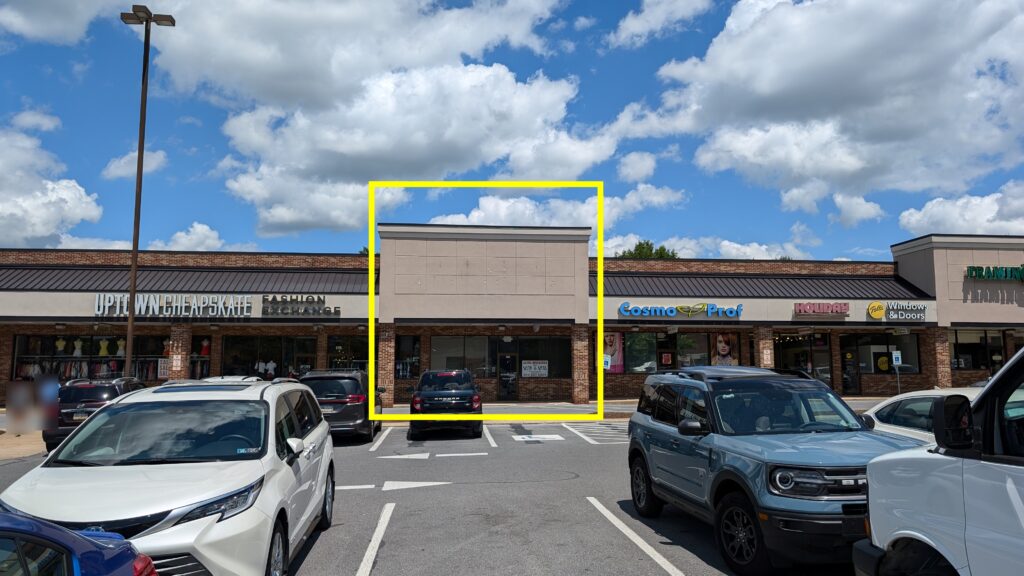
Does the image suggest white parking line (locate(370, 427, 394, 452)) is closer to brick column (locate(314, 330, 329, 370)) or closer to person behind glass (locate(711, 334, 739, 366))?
brick column (locate(314, 330, 329, 370))

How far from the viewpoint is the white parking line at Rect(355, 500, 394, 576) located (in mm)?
6531

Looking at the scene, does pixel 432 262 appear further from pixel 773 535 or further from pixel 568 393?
pixel 773 535

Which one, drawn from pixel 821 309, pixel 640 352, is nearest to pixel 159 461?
pixel 640 352

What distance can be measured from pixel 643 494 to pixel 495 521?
182cm

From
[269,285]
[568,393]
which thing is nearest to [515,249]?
[568,393]

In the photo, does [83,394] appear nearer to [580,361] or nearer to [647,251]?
[580,361]

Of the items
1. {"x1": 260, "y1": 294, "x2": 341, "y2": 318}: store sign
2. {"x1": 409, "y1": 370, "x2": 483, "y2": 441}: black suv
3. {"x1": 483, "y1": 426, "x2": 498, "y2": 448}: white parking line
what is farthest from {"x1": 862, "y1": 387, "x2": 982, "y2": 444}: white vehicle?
{"x1": 260, "y1": 294, "x2": 341, "y2": 318}: store sign

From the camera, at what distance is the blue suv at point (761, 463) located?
221 inches

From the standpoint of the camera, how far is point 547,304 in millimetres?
28703

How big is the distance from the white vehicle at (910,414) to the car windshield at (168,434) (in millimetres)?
6908

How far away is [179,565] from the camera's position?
14.4 feet

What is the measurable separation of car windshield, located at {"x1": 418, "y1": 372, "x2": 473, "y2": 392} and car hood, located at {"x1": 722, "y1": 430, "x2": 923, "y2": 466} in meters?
11.9

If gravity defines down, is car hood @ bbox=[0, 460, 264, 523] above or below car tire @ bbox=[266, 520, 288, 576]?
above

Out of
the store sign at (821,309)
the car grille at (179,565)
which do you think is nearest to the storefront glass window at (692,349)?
the store sign at (821,309)
